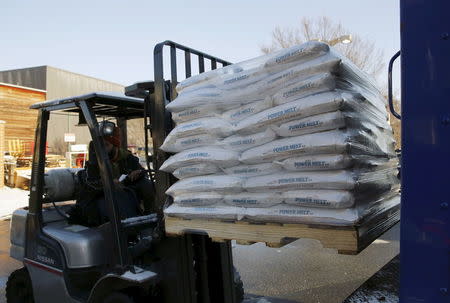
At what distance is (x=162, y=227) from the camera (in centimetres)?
283

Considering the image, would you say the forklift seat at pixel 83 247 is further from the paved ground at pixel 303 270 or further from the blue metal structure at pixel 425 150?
the blue metal structure at pixel 425 150

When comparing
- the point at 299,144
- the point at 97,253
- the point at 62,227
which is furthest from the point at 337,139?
the point at 62,227

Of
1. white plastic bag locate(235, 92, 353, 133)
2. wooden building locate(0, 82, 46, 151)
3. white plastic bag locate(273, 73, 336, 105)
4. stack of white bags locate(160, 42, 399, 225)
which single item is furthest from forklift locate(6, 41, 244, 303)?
wooden building locate(0, 82, 46, 151)

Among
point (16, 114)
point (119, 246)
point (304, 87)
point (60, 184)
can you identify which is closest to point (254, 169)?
point (304, 87)

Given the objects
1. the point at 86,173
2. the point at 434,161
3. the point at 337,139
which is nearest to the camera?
the point at 434,161

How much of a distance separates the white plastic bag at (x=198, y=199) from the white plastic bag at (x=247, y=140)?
0.31 meters

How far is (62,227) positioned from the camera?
3590 mm

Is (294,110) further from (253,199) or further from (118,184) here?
(118,184)

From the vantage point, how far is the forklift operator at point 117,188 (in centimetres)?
334

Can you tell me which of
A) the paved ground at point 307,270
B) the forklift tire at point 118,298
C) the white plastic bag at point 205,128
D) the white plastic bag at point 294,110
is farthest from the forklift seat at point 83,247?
the paved ground at point 307,270

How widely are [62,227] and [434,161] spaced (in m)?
3.22

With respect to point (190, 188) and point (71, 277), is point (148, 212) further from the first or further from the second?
point (190, 188)

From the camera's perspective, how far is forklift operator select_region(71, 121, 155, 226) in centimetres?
334

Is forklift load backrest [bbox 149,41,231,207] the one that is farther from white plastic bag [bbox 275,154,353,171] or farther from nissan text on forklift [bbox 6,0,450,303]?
white plastic bag [bbox 275,154,353,171]
